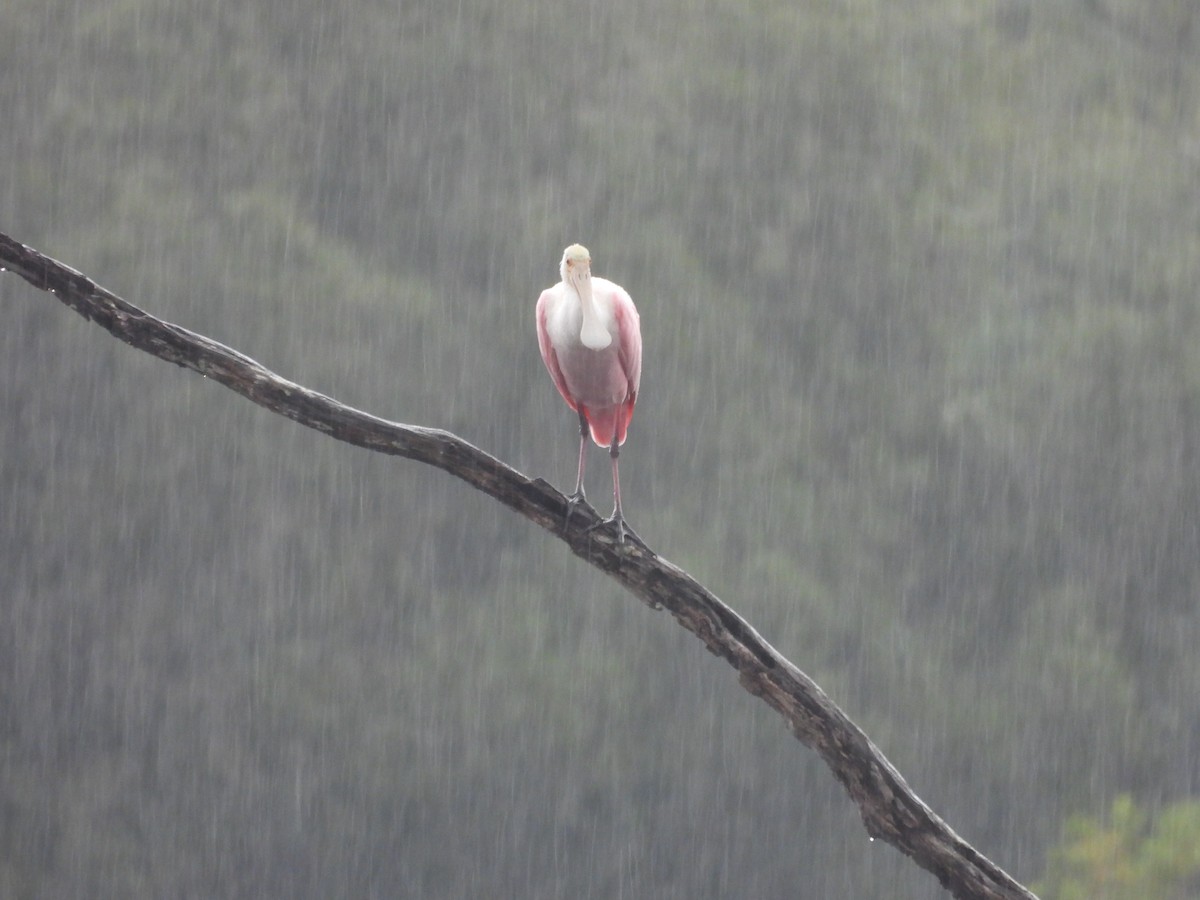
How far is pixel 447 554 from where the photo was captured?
1023 centimetres

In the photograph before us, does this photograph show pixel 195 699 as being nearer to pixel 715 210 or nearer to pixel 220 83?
pixel 220 83

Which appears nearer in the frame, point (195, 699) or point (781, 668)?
point (781, 668)

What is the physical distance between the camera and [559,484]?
10.2 metres

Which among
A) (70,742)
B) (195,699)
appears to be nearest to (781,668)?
(195,699)

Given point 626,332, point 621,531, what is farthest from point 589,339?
point 621,531

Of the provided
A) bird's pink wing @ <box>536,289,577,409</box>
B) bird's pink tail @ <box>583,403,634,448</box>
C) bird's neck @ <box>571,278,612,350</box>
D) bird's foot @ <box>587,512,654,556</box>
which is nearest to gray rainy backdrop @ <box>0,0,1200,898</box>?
bird's pink tail @ <box>583,403,634,448</box>

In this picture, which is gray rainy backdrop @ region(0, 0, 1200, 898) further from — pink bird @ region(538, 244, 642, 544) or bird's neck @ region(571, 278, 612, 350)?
bird's neck @ region(571, 278, 612, 350)

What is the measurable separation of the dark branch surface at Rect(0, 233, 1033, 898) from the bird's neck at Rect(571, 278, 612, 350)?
0.89 metres

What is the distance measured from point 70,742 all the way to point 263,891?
174 cm

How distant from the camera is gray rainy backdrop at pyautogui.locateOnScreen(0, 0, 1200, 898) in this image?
32.5ft

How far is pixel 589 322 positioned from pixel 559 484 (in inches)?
280

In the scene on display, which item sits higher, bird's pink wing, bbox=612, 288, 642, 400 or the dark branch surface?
bird's pink wing, bbox=612, 288, 642, 400

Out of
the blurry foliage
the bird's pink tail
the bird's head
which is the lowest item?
the blurry foliage

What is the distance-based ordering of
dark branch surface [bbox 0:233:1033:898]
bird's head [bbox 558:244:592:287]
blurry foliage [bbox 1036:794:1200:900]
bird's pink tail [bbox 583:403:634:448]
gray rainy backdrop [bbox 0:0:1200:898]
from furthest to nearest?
gray rainy backdrop [bbox 0:0:1200:898]
blurry foliage [bbox 1036:794:1200:900]
bird's pink tail [bbox 583:403:634:448]
bird's head [bbox 558:244:592:287]
dark branch surface [bbox 0:233:1033:898]
